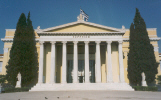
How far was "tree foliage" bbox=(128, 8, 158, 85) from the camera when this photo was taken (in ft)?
96.6

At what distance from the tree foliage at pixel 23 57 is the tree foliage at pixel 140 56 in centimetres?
1795

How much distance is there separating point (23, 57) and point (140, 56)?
805 inches

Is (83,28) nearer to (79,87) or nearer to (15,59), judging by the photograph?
(79,87)

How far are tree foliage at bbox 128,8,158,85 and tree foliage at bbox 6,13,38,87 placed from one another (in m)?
17.9

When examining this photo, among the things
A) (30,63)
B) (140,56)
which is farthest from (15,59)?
(140,56)

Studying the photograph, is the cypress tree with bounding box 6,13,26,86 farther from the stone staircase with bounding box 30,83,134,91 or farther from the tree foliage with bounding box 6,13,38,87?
the stone staircase with bounding box 30,83,134,91

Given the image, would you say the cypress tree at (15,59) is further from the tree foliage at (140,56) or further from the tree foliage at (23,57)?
the tree foliage at (140,56)

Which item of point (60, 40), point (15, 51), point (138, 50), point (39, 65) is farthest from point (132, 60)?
point (15, 51)

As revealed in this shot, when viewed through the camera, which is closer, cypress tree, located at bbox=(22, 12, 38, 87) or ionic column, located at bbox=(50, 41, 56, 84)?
cypress tree, located at bbox=(22, 12, 38, 87)

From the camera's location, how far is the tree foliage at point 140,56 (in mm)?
29453

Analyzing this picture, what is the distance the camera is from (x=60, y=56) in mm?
36281

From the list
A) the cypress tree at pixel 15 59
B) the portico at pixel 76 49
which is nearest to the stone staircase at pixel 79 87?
the portico at pixel 76 49

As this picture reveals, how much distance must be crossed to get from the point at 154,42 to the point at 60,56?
21.0 meters

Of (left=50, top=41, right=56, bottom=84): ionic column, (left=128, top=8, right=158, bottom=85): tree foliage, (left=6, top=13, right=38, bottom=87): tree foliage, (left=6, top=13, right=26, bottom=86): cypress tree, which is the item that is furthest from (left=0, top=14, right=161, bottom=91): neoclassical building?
(left=6, top=13, right=26, bottom=86): cypress tree
